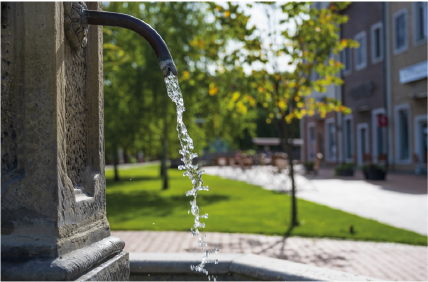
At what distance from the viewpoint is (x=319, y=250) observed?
5.71 m

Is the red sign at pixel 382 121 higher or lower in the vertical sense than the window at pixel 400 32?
lower

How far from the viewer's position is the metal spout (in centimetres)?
176

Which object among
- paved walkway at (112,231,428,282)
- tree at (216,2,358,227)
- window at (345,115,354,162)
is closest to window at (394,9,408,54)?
window at (345,115,354,162)

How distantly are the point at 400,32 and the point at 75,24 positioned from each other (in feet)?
72.7

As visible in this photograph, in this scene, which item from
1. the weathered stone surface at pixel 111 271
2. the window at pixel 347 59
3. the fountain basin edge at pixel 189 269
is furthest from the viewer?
the window at pixel 347 59

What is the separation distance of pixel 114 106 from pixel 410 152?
13287 millimetres

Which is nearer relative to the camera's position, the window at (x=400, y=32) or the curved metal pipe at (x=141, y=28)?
the curved metal pipe at (x=141, y=28)

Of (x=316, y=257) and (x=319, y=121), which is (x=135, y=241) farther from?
(x=319, y=121)

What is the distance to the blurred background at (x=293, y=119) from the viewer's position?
285 inches

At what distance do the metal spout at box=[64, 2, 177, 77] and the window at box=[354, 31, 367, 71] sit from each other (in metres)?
25.3

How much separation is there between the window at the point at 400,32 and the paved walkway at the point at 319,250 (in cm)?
1716

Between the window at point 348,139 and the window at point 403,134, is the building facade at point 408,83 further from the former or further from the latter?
the window at point 348,139

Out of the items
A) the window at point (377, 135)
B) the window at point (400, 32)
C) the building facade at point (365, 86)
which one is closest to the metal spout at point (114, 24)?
the window at point (400, 32)

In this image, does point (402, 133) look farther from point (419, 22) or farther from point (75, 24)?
point (75, 24)
